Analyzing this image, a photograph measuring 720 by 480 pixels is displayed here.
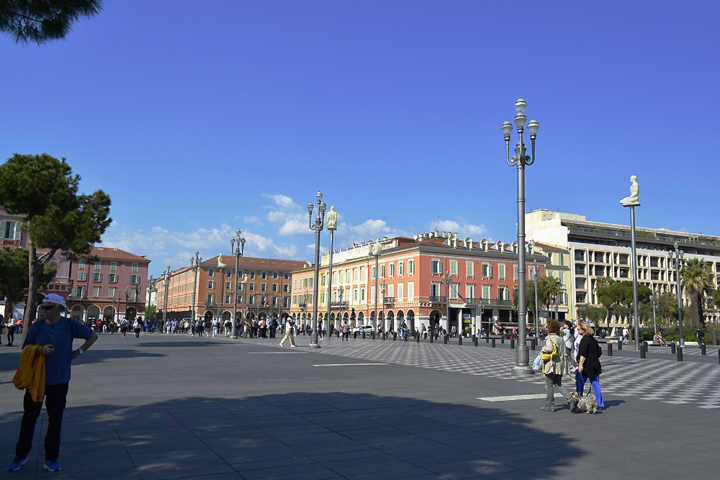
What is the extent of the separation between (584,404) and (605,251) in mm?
80029

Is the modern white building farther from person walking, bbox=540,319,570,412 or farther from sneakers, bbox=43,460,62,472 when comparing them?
sneakers, bbox=43,460,62,472

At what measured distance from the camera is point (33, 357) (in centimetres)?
496

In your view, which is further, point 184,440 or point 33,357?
point 184,440

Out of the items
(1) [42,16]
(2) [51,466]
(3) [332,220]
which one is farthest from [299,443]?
(3) [332,220]

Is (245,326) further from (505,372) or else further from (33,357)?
(33,357)

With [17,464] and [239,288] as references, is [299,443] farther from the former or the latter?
[239,288]

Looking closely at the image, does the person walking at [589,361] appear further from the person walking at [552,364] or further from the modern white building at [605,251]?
the modern white building at [605,251]

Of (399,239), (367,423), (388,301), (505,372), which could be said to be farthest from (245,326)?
(367,423)

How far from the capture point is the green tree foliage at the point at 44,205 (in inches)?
907

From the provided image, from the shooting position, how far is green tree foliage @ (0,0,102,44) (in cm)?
705

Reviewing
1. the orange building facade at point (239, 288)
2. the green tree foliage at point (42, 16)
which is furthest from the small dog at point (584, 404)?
the orange building facade at point (239, 288)

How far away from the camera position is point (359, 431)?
7098mm

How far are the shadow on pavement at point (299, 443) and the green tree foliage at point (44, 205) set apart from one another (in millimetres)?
17793

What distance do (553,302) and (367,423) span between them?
64.9 meters
